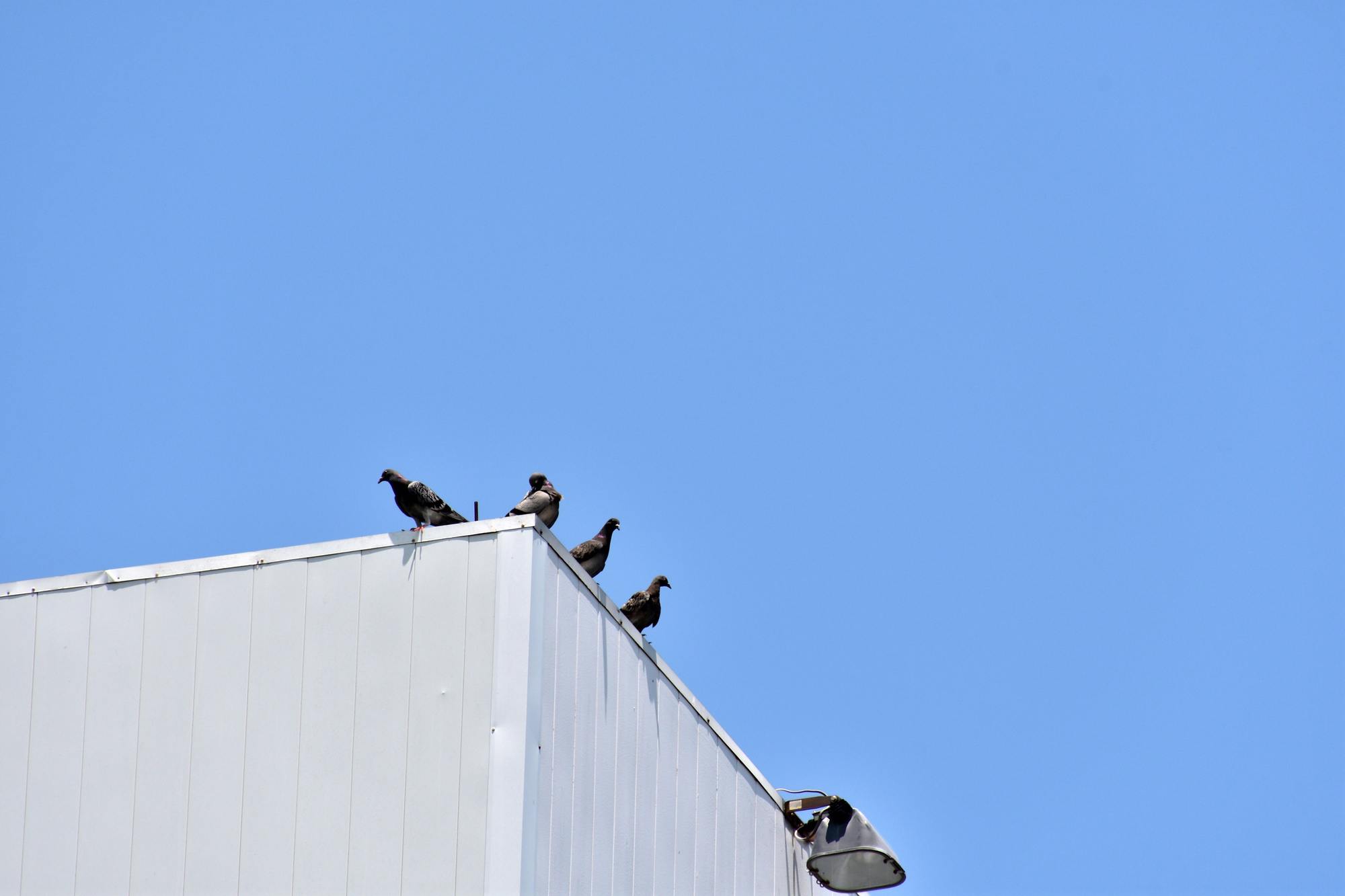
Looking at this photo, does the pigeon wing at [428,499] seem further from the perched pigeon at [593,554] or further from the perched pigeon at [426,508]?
the perched pigeon at [593,554]

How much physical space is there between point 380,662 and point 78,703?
6.80 ft

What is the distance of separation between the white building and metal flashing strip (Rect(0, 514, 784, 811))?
0.01 metres

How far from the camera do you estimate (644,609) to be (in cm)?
1219

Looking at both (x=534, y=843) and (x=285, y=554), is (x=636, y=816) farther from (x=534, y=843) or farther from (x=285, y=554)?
(x=285, y=554)

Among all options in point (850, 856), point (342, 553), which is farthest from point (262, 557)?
point (850, 856)

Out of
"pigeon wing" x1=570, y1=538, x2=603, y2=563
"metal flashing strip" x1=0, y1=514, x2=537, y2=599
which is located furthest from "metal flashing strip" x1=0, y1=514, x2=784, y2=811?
"pigeon wing" x1=570, y1=538, x2=603, y2=563

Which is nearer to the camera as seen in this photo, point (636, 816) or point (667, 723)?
point (636, 816)

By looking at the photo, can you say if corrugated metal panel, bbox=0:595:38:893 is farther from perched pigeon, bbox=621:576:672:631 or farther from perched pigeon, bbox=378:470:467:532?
perched pigeon, bbox=621:576:672:631

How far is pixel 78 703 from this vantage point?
30.9 feet

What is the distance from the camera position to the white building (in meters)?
→ 8.23

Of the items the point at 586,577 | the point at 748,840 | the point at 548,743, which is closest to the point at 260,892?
the point at 548,743

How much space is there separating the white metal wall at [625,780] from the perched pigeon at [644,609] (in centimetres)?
124

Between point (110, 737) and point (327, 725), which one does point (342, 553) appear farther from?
point (110, 737)

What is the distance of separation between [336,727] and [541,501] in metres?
2.96
